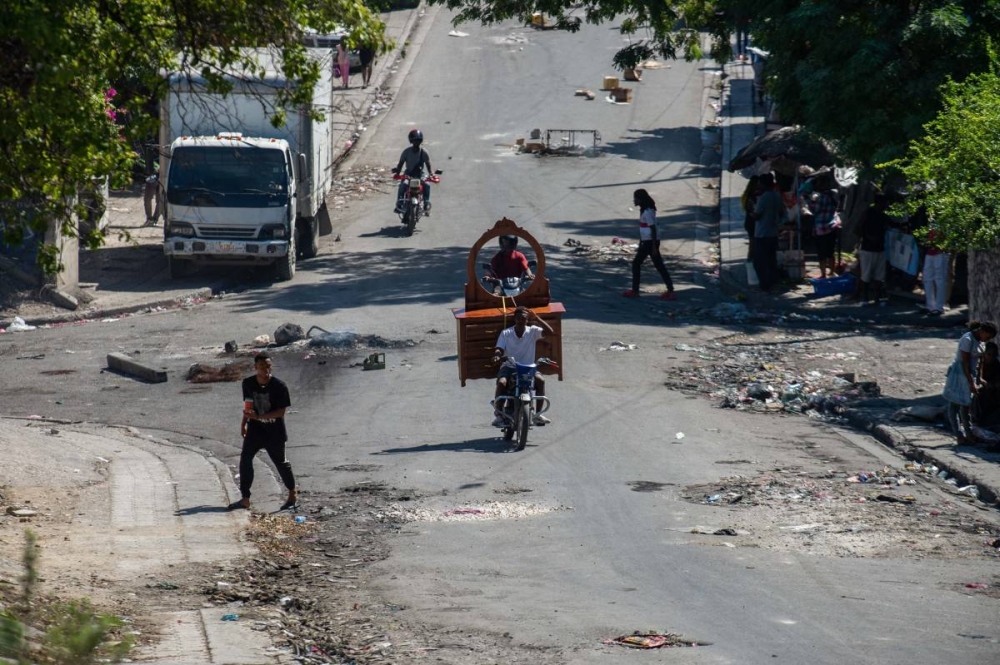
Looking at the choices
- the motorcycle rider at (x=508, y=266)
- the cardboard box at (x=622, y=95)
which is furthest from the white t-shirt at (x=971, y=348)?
the cardboard box at (x=622, y=95)

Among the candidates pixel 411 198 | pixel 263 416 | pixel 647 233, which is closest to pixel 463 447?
pixel 263 416

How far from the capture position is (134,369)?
16.9 metres

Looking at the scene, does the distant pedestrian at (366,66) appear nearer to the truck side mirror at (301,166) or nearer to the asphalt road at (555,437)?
the asphalt road at (555,437)

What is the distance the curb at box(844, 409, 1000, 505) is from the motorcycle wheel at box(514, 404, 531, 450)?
3.92m

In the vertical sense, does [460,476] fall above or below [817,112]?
below

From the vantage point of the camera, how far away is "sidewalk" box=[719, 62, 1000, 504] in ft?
41.0

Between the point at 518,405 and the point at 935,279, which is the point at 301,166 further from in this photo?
the point at 518,405

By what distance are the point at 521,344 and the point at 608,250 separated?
1294 centimetres

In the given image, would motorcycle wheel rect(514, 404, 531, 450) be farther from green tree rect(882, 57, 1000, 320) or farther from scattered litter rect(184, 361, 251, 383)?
scattered litter rect(184, 361, 251, 383)

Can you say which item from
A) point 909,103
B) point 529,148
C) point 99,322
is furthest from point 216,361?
point 529,148

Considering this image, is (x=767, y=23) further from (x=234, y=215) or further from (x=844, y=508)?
(x=844, y=508)

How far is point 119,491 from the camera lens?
11898 mm

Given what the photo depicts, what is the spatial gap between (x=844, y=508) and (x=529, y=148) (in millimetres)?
25637

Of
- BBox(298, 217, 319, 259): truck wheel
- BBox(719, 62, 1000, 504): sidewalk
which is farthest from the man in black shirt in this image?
BBox(298, 217, 319, 259): truck wheel
